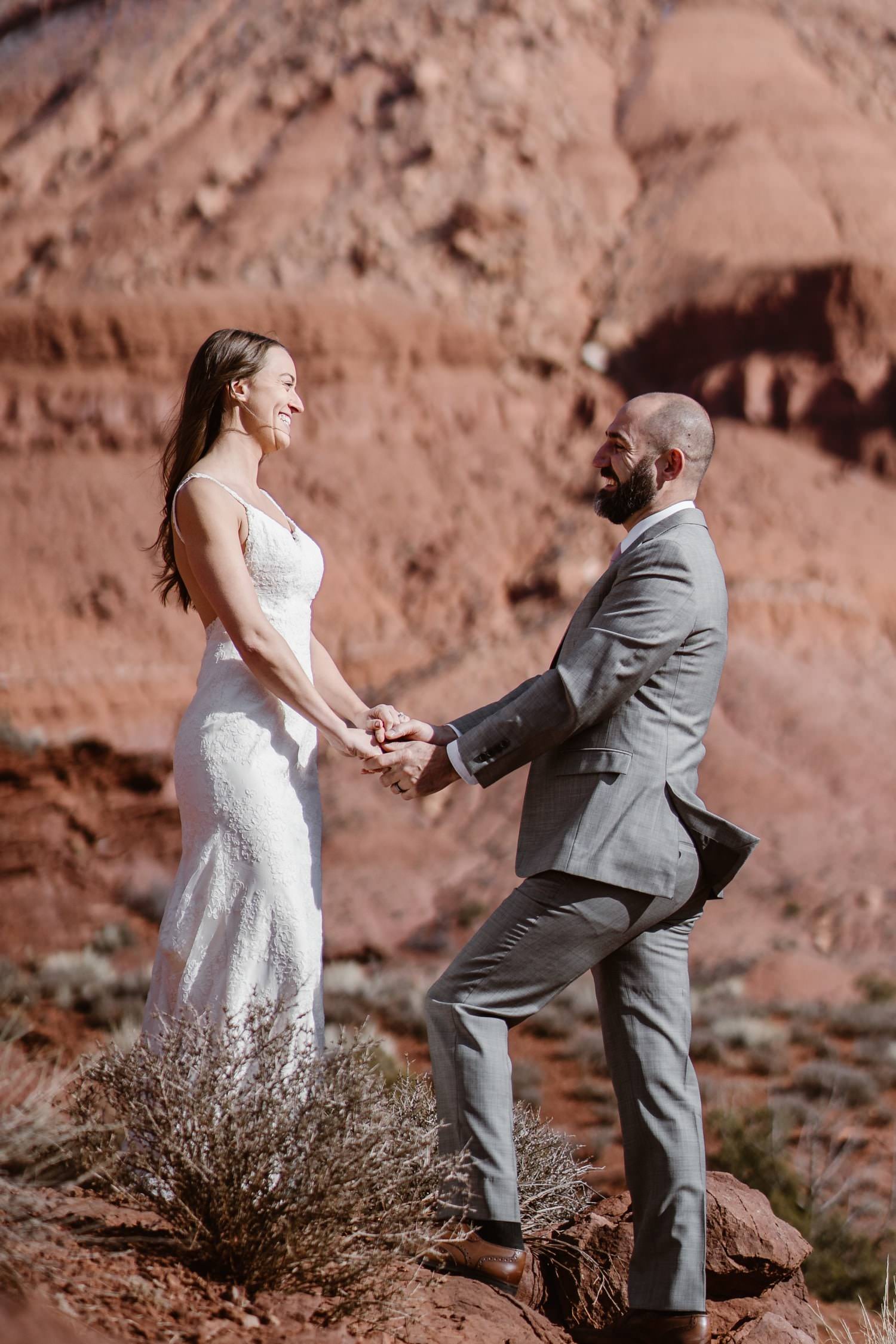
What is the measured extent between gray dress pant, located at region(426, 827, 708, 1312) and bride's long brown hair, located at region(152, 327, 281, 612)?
1374mm

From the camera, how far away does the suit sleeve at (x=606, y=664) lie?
3389mm

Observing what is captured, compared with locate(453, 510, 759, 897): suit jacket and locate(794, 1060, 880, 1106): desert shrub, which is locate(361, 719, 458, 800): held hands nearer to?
locate(453, 510, 759, 897): suit jacket

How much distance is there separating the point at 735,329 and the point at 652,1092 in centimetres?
1887

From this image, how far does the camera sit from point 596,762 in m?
3.43

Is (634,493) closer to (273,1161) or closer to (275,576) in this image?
(275,576)

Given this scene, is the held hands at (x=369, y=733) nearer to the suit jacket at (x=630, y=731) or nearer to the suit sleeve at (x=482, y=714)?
the suit sleeve at (x=482, y=714)

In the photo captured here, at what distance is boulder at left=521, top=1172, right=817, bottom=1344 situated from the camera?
12.3 feet

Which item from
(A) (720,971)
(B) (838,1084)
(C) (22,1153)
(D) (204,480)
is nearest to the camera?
(C) (22,1153)

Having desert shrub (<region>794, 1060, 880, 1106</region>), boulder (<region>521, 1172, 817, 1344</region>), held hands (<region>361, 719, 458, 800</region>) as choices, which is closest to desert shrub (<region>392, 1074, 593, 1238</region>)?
boulder (<region>521, 1172, 817, 1344</region>)

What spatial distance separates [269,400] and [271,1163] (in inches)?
81.6

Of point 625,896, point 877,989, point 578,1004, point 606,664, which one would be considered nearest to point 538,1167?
point 625,896

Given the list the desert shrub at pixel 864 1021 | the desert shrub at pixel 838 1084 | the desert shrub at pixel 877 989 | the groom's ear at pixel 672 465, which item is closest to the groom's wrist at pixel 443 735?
the groom's ear at pixel 672 465

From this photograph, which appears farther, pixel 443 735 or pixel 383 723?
pixel 383 723

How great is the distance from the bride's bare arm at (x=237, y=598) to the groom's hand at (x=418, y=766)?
207mm
